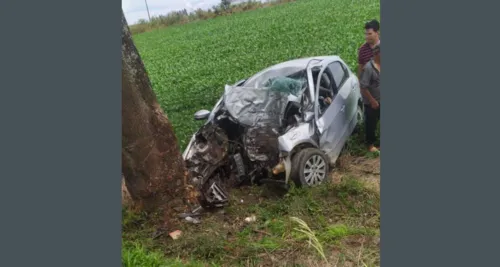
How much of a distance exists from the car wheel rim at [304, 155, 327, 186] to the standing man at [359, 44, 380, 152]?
551 mm

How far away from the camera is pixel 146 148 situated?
16.8 feet

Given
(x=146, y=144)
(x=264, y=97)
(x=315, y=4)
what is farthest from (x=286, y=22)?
(x=146, y=144)

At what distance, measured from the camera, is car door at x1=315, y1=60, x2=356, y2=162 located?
515 centimetres

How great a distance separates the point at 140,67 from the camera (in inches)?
199

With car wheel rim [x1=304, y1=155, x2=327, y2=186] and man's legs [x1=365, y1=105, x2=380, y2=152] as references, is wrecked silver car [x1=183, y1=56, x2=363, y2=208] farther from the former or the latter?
man's legs [x1=365, y1=105, x2=380, y2=152]

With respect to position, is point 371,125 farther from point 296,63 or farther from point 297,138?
point 296,63

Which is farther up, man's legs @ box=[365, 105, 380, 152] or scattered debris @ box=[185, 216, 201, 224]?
man's legs @ box=[365, 105, 380, 152]

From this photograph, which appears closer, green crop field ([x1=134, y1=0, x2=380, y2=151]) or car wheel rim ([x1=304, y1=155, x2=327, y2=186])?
green crop field ([x1=134, y1=0, x2=380, y2=151])

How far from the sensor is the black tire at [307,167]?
17.0ft

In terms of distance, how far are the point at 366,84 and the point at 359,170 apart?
777 mm

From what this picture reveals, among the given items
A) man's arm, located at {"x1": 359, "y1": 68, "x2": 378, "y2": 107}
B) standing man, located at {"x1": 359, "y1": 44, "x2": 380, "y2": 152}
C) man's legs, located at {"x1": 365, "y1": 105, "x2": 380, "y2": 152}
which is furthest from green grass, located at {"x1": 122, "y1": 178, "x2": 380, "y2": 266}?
man's arm, located at {"x1": 359, "y1": 68, "x2": 378, "y2": 107}

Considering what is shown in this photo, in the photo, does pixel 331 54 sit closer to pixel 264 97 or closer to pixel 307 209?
pixel 264 97

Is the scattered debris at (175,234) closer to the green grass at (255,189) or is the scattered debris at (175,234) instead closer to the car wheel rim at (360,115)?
the green grass at (255,189)

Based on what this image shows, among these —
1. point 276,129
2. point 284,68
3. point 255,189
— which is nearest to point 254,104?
point 276,129
